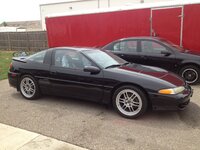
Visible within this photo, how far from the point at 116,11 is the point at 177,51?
3.86 metres

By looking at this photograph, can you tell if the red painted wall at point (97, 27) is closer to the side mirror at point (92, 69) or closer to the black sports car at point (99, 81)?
the black sports car at point (99, 81)

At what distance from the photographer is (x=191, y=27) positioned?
8188 millimetres

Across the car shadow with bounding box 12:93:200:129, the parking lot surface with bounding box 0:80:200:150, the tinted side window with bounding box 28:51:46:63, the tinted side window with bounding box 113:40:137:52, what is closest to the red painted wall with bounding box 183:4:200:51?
the tinted side window with bounding box 113:40:137:52

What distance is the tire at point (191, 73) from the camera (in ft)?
21.0

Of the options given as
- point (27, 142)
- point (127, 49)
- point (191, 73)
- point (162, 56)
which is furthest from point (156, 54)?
point (27, 142)

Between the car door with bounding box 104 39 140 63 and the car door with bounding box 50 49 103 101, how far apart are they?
8.91ft

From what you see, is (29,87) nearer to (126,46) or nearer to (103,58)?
(103,58)

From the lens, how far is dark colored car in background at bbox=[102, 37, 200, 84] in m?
6.46

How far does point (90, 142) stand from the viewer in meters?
3.29

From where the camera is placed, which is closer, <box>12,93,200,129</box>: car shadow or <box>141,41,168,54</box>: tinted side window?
<box>12,93,200,129</box>: car shadow

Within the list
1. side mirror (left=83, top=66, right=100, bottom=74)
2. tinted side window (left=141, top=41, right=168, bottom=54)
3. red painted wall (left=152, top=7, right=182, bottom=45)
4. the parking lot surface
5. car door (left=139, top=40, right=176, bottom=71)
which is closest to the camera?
the parking lot surface

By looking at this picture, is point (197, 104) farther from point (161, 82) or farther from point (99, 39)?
point (99, 39)

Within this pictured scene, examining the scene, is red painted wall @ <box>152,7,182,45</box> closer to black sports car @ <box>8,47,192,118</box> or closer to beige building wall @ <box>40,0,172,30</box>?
black sports car @ <box>8,47,192,118</box>

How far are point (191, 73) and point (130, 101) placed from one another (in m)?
3.28
